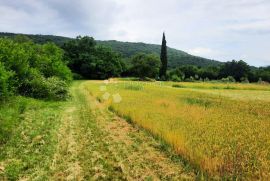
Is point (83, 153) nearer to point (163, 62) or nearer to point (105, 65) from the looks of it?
point (105, 65)

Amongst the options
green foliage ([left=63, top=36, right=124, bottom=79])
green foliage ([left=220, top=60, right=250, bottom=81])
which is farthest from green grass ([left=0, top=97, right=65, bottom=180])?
green foliage ([left=220, top=60, right=250, bottom=81])

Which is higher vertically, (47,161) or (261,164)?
(261,164)

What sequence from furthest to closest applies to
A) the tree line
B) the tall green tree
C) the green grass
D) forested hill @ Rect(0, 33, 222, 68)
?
forested hill @ Rect(0, 33, 222, 68) → the tall green tree → the tree line → the green grass

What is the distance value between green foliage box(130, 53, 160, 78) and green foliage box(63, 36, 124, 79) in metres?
4.31

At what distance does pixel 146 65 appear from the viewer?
83.2 metres

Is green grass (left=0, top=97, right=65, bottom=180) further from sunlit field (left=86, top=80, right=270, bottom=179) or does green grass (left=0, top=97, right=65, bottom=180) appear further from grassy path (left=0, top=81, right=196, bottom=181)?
sunlit field (left=86, top=80, right=270, bottom=179)

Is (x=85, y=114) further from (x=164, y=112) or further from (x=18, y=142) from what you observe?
(x=18, y=142)

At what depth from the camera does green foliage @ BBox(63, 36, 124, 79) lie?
269ft

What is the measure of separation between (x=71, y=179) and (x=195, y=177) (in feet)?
10.1

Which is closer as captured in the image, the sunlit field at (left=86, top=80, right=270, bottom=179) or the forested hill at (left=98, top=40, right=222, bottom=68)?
the sunlit field at (left=86, top=80, right=270, bottom=179)

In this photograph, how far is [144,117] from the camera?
15.6 metres

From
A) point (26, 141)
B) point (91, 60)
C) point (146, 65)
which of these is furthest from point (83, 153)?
point (146, 65)

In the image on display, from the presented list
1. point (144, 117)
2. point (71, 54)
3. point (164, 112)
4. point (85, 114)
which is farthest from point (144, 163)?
point (71, 54)

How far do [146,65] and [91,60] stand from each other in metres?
13.9
